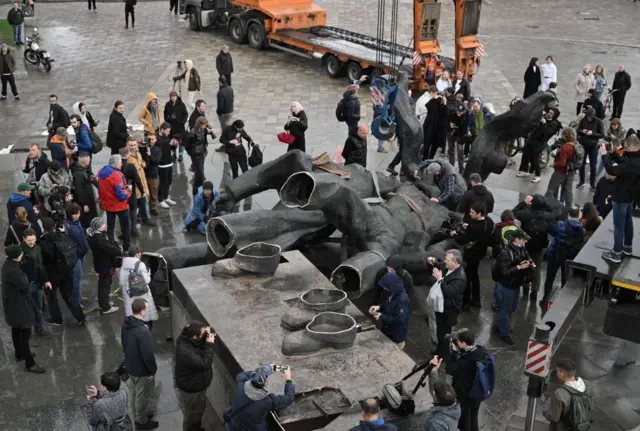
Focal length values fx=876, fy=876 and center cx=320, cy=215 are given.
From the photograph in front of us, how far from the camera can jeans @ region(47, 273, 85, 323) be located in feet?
37.1

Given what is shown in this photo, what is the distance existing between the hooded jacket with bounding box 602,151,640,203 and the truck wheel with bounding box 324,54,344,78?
1472cm

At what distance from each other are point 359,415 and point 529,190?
9.65m

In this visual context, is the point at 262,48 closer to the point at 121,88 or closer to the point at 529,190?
the point at 121,88

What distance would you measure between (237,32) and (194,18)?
2.42 metres

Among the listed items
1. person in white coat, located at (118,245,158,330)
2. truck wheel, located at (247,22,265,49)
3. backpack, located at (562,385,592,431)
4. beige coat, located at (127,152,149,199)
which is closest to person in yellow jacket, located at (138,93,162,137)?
beige coat, located at (127,152,149,199)

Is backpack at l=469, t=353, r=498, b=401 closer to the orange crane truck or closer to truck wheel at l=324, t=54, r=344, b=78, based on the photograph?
the orange crane truck

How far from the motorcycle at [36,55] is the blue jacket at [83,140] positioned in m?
11.1

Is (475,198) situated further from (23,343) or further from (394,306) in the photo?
(23,343)

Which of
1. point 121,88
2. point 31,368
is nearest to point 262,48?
point 121,88

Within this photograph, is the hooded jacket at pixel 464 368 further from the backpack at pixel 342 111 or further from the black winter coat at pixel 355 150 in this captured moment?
the backpack at pixel 342 111

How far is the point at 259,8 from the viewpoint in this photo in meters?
26.9

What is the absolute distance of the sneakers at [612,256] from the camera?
1030 cm

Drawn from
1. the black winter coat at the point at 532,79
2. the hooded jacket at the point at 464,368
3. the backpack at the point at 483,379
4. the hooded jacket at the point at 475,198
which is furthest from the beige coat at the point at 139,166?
the black winter coat at the point at 532,79

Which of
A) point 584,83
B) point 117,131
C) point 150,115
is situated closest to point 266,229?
point 117,131
